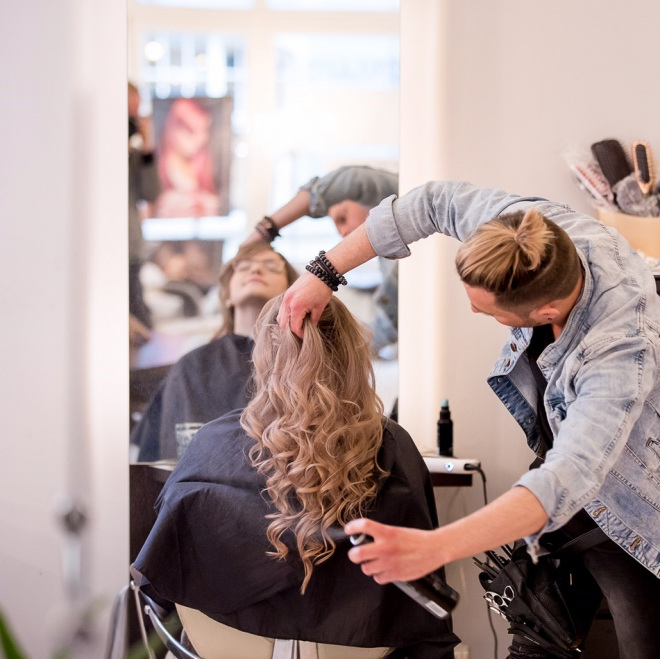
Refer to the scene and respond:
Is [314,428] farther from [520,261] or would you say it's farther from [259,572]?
[520,261]

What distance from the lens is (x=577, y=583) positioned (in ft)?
6.10

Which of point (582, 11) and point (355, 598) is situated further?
point (582, 11)

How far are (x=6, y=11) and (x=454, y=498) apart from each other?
215cm

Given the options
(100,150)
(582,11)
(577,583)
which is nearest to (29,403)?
(100,150)

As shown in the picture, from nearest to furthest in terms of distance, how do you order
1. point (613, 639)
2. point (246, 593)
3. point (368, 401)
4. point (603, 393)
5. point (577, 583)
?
point (603, 393) < point (246, 593) < point (368, 401) < point (577, 583) < point (613, 639)

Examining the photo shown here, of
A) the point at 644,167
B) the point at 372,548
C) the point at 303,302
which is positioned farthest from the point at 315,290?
the point at 644,167

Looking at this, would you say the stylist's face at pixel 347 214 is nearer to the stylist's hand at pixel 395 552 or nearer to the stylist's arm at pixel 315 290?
the stylist's arm at pixel 315 290

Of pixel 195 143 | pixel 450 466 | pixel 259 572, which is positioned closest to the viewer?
pixel 259 572

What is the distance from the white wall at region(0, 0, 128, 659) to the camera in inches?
97.3

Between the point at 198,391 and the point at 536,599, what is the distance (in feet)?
4.07

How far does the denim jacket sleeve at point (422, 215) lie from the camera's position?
65.0 inches

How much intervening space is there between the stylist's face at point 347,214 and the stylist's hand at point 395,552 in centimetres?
151

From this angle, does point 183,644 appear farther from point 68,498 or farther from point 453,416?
point 453,416

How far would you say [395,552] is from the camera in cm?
108
